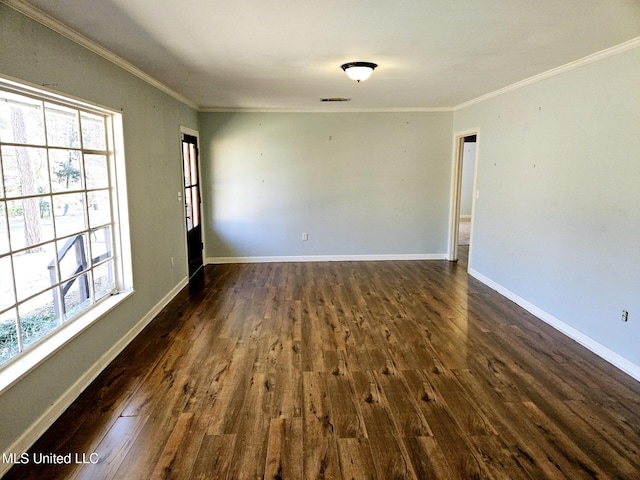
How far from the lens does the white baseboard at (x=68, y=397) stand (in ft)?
6.83

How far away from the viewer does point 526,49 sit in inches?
119

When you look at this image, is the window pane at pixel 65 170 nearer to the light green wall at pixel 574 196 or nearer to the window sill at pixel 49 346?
the window sill at pixel 49 346

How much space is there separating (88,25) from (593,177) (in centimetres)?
386

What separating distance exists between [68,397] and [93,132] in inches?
76.2

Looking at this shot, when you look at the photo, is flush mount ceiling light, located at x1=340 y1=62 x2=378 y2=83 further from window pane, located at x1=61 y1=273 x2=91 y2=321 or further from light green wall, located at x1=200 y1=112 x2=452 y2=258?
light green wall, located at x1=200 y1=112 x2=452 y2=258

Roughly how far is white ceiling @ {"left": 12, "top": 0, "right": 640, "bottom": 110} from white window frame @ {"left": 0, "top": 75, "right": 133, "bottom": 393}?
0.46 metres

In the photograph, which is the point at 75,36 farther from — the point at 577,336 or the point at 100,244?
the point at 577,336

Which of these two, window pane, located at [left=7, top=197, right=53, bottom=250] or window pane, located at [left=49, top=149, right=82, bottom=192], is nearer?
window pane, located at [left=7, top=197, right=53, bottom=250]

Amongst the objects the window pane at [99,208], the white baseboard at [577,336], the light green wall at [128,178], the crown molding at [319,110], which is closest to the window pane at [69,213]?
the window pane at [99,208]

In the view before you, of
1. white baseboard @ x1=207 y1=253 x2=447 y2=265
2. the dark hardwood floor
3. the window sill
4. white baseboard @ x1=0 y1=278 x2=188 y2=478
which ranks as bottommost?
the dark hardwood floor

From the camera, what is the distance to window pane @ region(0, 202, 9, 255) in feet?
6.86

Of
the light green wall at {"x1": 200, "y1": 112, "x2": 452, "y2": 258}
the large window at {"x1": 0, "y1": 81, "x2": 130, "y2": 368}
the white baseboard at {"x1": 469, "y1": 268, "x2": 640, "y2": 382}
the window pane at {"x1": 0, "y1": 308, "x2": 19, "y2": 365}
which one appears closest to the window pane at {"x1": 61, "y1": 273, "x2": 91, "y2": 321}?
the large window at {"x1": 0, "y1": 81, "x2": 130, "y2": 368}

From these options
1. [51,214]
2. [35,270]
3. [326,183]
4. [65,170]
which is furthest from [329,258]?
[35,270]

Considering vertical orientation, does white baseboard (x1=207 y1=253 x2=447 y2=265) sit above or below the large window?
below
